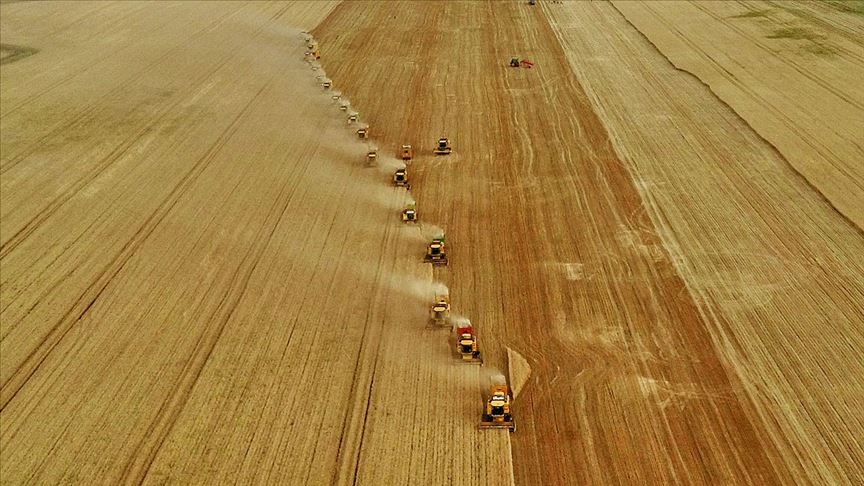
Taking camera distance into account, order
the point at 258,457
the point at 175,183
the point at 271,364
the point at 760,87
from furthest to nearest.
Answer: the point at 760,87, the point at 175,183, the point at 271,364, the point at 258,457

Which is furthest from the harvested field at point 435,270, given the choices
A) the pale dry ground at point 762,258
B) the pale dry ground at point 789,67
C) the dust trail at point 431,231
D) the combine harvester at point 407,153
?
the combine harvester at point 407,153

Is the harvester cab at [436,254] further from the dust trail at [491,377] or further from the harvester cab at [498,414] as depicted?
the harvester cab at [498,414]

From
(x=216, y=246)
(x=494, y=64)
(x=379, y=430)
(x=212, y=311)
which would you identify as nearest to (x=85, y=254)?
(x=216, y=246)

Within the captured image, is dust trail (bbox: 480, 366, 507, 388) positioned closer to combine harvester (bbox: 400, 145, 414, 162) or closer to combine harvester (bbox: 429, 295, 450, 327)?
combine harvester (bbox: 429, 295, 450, 327)

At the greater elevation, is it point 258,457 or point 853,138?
point 853,138

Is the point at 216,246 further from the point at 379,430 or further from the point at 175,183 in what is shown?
the point at 379,430

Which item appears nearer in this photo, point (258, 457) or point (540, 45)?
point (258, 457)
